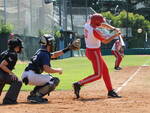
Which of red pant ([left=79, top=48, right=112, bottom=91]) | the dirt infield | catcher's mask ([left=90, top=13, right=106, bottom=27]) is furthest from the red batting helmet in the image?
the dirt infield

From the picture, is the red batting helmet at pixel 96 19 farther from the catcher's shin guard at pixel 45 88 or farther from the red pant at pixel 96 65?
the catcher's shin guard at pixel 45 88

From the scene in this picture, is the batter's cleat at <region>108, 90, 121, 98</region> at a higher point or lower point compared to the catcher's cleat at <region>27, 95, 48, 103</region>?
lower

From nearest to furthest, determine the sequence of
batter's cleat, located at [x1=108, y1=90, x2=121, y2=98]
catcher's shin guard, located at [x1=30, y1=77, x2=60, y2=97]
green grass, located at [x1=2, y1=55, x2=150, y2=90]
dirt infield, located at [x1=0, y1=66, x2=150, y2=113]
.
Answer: dirt infield, located at [x1=0, y1=66, x2=150, y2=113] → catcher's shin guard, located at [x1=30, y1=77, x2=60, y2=97] → batter's cleat, located at [x1=108, y1=90, x2=121, y2=98] → green grass, located at [x1=2, y1=55, x2=150, y2=90]

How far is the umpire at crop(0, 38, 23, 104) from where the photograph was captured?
9.73 m

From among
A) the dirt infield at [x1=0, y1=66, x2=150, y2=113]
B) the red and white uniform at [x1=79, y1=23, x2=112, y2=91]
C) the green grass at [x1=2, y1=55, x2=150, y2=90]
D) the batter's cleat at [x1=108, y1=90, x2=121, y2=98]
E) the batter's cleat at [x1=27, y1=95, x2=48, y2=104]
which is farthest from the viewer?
the green grass at [x1=2, y1=55, x2=150, y2=90]

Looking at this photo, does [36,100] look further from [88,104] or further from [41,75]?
[88,104]

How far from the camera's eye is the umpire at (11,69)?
973cm

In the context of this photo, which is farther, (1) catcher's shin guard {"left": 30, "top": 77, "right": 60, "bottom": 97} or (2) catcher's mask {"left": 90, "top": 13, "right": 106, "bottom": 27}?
(2) catcher's mask {"left": 90, "top": 13, "right": 106, "bottom": 27}

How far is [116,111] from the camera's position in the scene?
27.9 ft

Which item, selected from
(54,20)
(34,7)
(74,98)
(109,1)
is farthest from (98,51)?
(109,1)

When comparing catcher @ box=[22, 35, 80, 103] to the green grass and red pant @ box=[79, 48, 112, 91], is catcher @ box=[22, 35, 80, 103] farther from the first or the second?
the green grass

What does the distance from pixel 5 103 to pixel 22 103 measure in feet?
1.15

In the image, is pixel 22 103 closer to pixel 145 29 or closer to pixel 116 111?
pixel 116 111

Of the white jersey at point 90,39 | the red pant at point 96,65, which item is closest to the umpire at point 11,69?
the red pant at point 96,65
